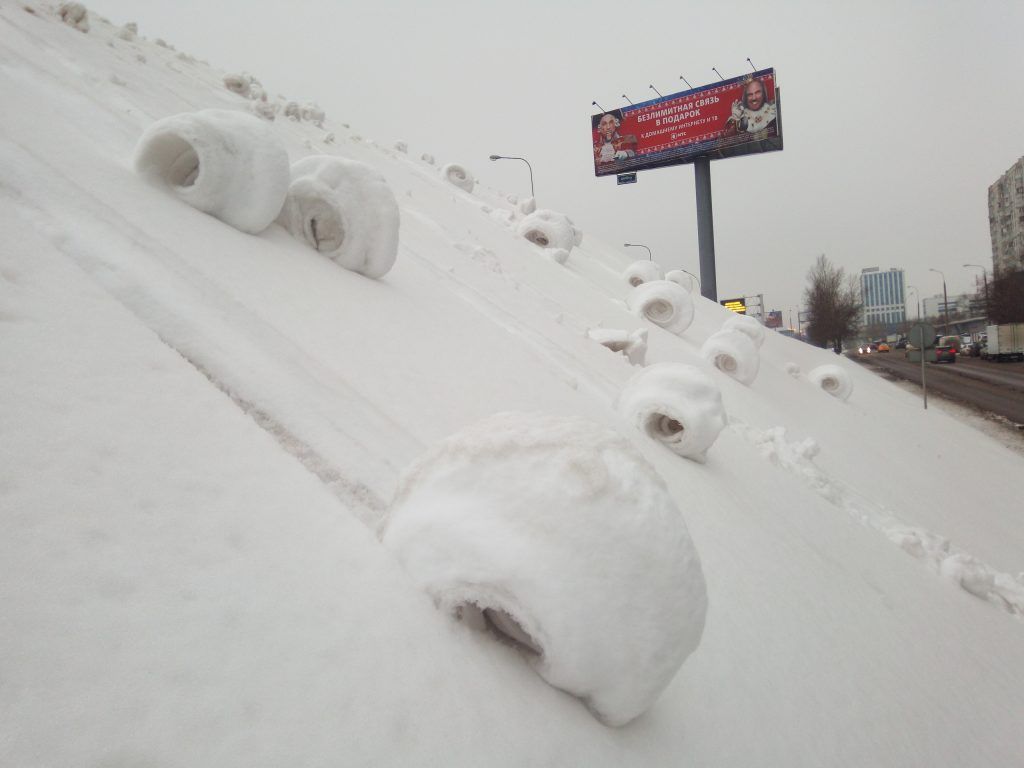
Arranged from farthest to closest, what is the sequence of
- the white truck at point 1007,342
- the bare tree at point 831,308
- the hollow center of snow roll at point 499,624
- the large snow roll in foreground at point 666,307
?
the bare tree at point 831,308 < the white truck at point 1007,342 < the large snow roll in foreground at point 666,307 < the hollow center of snow roll at point 499,624

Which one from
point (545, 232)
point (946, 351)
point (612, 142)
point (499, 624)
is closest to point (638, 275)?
point (545, 232)

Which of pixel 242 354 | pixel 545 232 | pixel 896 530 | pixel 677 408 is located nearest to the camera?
pixel 242 354

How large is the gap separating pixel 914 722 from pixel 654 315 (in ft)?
26.9

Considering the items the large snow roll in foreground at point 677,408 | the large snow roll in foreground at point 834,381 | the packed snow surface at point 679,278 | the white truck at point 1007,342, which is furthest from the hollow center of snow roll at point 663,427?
the white truck at point 1007,342

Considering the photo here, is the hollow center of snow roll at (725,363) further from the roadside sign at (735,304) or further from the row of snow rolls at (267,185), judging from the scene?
the roadside sign at (735,304)

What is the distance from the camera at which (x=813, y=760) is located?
209cm

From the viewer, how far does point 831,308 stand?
3638 centimetres

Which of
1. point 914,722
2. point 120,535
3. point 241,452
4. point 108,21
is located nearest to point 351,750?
point 120,535

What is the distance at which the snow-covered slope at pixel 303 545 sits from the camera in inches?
44.8

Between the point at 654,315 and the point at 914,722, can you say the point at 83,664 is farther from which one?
the point at 654,315

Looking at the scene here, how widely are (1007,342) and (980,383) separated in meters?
8.48

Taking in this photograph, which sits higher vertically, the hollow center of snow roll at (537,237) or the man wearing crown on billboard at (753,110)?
the man wearing crown on billboard at (753,110)

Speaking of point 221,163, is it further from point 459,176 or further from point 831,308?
point 831,308

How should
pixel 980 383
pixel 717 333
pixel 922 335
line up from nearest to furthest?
pixel 717 333 < pixel 922 335 < pixel 980 383
